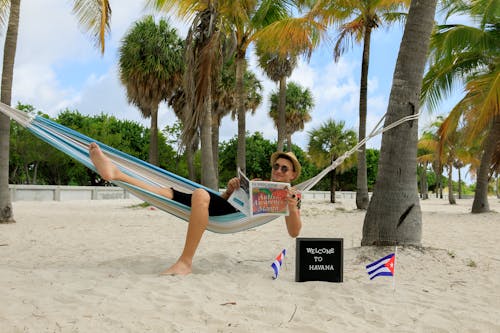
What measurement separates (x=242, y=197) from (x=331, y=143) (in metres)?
19.3

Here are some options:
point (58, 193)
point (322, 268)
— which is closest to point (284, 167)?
point (322, 268)

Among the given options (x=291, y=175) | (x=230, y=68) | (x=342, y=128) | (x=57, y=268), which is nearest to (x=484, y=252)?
(x=291, y=175)

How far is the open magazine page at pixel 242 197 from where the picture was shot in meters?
3.20

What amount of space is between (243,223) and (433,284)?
5.00ft

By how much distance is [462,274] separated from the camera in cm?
374

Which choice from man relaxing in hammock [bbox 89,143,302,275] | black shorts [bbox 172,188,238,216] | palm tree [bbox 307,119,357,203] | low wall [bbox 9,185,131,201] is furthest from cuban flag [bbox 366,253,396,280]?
palm tree [bbox 307,119,357,203]

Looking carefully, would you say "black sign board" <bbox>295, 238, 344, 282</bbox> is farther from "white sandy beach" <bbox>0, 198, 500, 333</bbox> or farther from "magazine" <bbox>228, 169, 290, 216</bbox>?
"magazine" <bbox>228, 169, 290, 216</bbox>

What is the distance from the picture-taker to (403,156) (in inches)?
170

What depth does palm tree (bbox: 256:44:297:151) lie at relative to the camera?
15.1 meters

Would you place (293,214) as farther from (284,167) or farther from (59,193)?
(59,193)

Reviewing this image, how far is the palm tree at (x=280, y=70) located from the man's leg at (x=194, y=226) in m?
11.6

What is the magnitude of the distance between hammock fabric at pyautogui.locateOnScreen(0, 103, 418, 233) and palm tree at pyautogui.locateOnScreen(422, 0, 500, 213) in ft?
26.2

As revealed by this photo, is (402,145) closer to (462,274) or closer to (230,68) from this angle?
(462,274)

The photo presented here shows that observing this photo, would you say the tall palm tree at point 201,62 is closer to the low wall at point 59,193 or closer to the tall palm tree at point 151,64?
the tall palm tree at point 151,64
